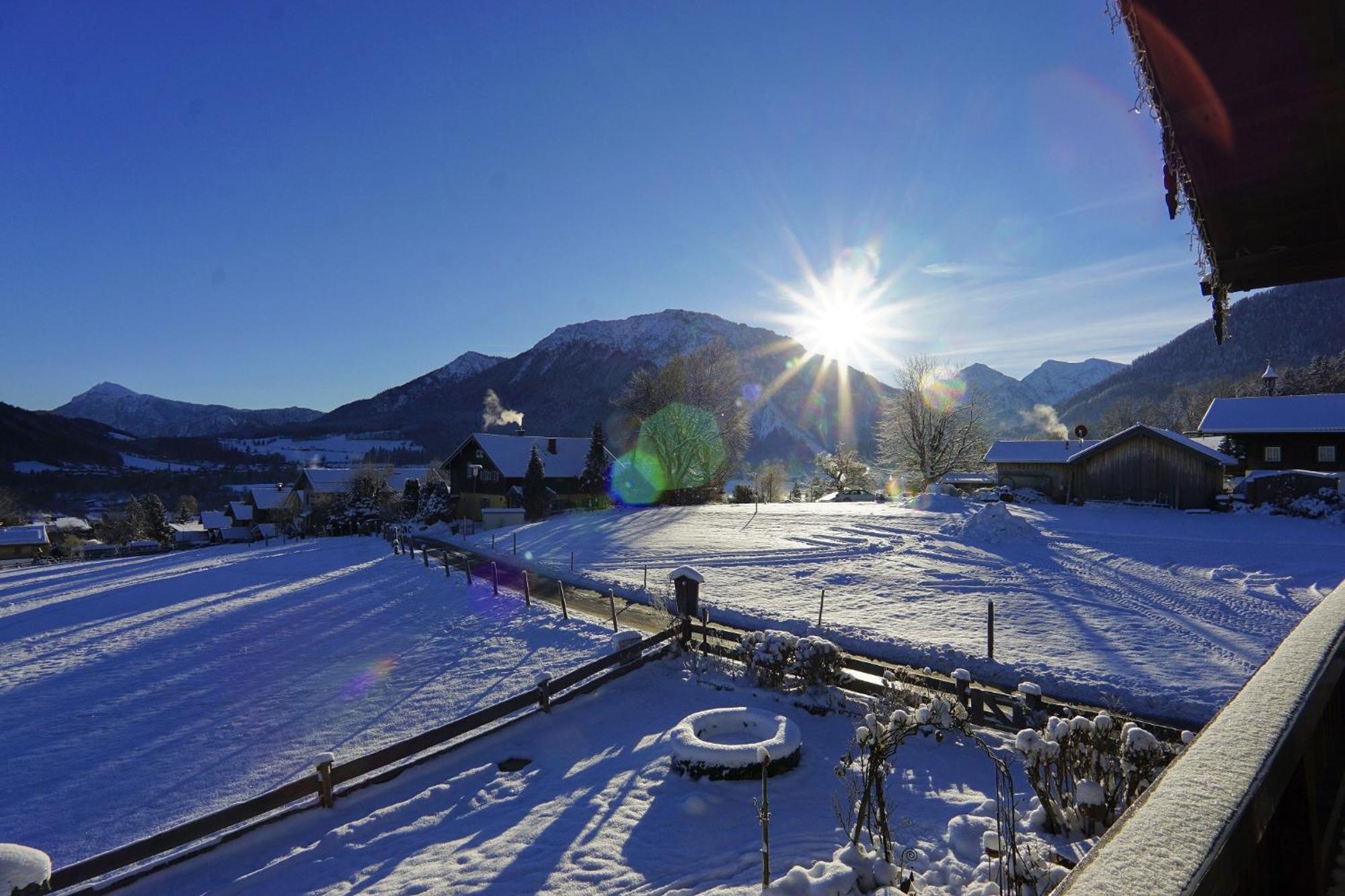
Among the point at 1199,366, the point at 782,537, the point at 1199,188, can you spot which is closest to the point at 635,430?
the point at 782,537

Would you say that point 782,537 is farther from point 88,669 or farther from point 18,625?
point 18,625

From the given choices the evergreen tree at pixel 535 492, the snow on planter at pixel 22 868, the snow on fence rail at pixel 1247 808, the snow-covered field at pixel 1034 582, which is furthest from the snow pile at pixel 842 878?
the evergreen tree at pixel 535 492

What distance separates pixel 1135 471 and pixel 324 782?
39915 millimetres

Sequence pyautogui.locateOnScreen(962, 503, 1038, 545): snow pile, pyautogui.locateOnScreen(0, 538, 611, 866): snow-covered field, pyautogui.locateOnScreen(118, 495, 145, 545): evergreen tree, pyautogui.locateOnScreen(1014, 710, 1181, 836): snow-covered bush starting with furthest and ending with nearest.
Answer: pyautogui.locateOnScreen(118, 495, 145, 545): evergreen tree, pyautogui.locateOnScreen(962, 503, 1038, 545): snow pile, pyautogui.locateOnScreen(0, 538, 611, 866): snow-covered field, pyautogui.locateOnScreen(1014, 710, 1181, 836): snow-covered bush

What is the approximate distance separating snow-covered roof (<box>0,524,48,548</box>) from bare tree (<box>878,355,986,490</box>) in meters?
82.6

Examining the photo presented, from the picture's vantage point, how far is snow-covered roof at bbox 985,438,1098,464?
1638 inches

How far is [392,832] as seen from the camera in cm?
808

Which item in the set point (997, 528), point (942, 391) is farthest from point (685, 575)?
point (942, 391)

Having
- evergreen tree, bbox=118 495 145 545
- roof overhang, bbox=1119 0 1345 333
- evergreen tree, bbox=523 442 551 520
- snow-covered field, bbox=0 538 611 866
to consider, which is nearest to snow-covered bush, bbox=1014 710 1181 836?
roof overhang, bbox=1119 0 1345 333

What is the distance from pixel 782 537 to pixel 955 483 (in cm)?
2588

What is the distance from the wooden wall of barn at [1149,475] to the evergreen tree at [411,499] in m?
48.1

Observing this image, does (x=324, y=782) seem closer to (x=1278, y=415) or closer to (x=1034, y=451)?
(x=1034, y=451)

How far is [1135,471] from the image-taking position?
115ft

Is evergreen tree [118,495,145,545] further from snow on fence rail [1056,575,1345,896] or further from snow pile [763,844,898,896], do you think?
snow on fence rail [1056,575,1345,896]
